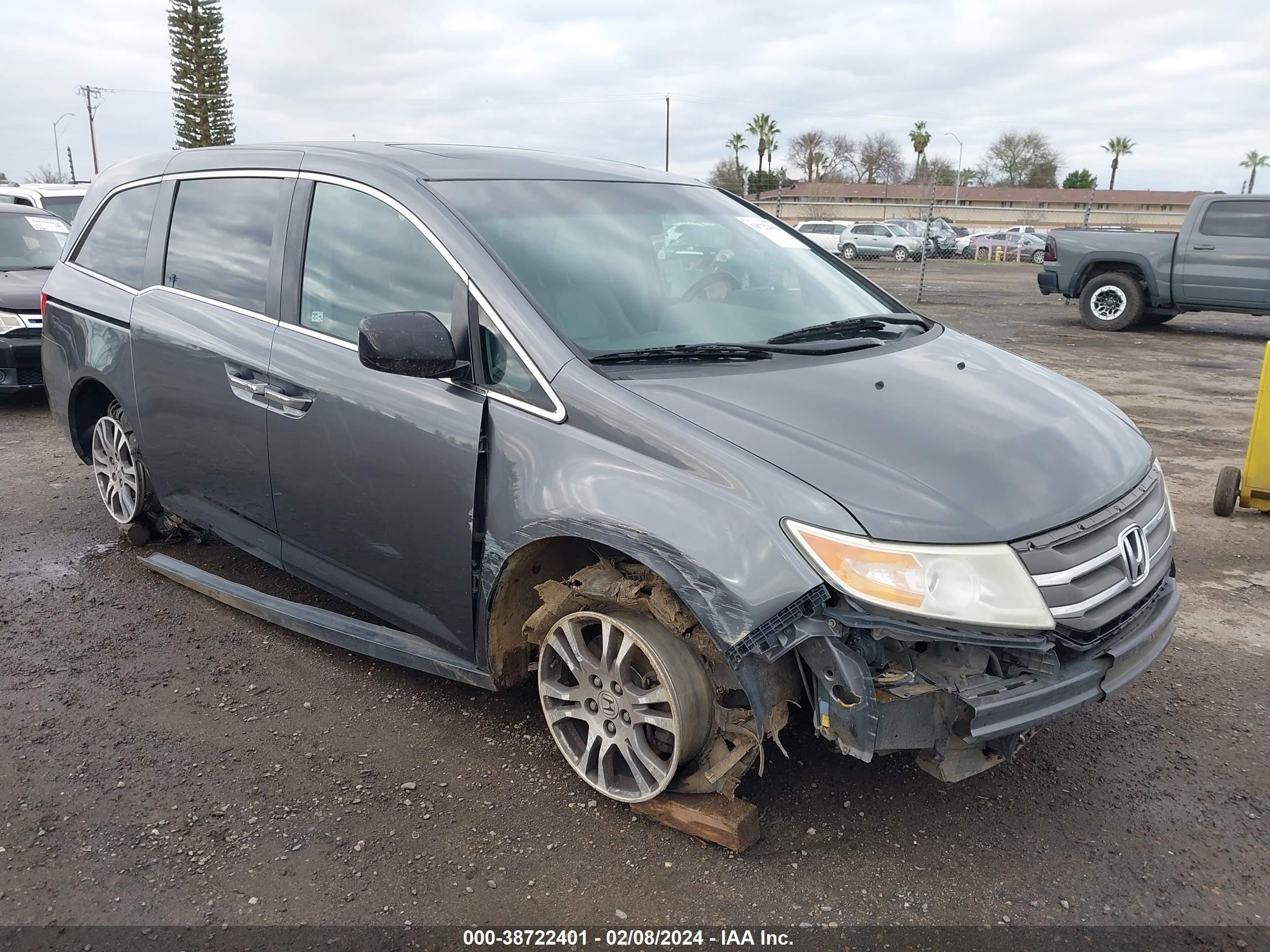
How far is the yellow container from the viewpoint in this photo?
524cm

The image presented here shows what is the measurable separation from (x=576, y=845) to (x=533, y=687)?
0.88m

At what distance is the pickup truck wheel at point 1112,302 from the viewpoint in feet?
46.0

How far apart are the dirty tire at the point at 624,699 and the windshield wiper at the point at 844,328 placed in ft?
3.58

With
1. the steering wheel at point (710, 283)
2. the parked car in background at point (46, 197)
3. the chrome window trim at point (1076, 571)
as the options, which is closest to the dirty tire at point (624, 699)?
the chrome window trim at point (1076, 571)

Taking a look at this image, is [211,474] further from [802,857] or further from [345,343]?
[802,857]

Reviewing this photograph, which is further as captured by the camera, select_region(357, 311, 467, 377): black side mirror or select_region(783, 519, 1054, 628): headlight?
select_region(357, 311, 467, 377): black side mirror

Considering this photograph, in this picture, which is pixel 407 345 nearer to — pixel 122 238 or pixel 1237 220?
pixel 122 238

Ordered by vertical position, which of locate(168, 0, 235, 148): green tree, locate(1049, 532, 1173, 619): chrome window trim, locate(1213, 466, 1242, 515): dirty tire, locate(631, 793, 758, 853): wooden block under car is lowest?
locate(631, 793, 758, 853): wooden block under car

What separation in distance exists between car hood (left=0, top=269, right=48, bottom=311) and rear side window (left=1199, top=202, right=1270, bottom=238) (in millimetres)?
13813

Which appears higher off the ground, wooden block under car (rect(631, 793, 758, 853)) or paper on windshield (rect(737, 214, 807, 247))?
paper on windshield (rect(737, 214, 807, 247))

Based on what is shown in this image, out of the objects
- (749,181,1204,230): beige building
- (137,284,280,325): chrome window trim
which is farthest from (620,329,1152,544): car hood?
(749,181,1204,230): beige building

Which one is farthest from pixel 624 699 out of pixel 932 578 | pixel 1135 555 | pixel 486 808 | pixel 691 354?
pixel 1135 555

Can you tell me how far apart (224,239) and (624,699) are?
2471 mm

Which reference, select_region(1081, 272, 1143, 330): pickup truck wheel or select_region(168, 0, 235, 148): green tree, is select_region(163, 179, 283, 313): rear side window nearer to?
select_region(1081, 272, 1143, 330): pickup truck wheel
